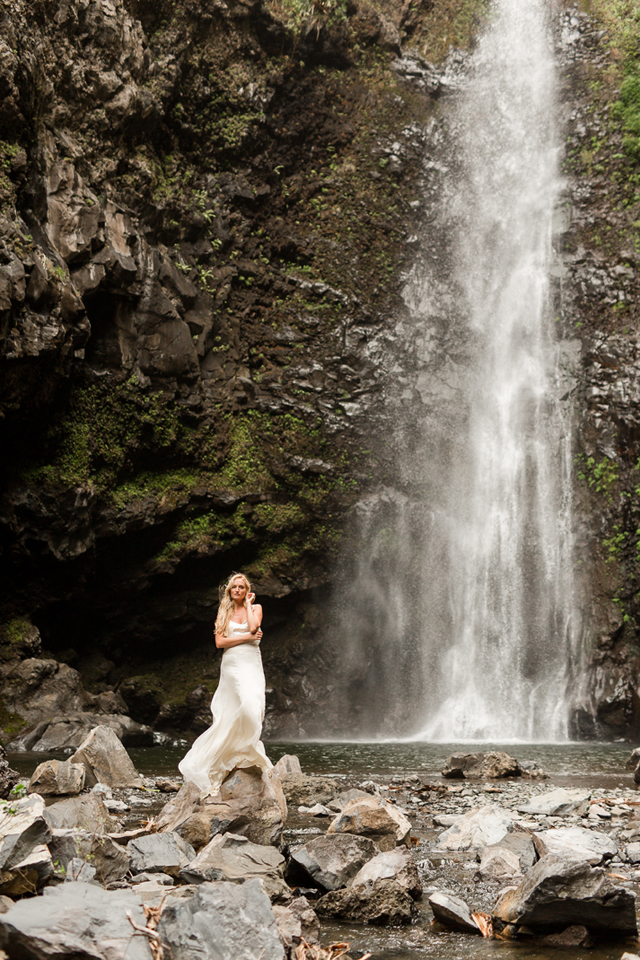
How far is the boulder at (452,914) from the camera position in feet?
12.0

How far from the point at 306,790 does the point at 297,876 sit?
3459mm

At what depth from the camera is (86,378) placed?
56.3 feet

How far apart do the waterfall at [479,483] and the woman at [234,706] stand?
12653mm

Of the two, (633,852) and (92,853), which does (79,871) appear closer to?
(92,853)

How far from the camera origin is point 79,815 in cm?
475

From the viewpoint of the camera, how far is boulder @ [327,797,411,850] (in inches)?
207

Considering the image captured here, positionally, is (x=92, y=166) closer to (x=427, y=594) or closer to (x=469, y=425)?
(x=469, y=425)

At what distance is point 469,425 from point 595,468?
3.73 meters

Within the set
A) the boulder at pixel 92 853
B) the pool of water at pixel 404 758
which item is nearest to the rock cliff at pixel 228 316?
the pool of water at pixel 404 758

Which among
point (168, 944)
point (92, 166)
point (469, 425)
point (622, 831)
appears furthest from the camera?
point (469, 425)

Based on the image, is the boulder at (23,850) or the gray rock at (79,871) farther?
the gray rock at (79,871)

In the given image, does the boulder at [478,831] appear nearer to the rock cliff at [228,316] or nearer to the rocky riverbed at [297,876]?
the rocky riverbed at [297,876]

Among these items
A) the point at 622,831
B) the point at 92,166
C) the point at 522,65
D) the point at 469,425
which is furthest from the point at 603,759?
the point at 522,65

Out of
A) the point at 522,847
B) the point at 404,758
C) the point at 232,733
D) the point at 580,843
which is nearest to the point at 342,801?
the point at 232,733
